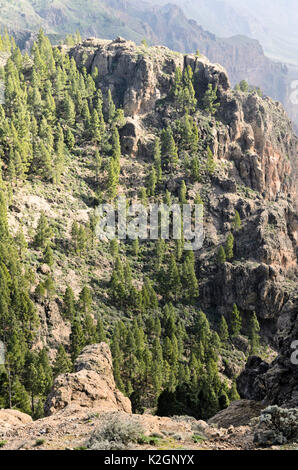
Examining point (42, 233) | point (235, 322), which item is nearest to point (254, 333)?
point (235, 322)

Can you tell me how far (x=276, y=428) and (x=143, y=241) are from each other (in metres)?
104

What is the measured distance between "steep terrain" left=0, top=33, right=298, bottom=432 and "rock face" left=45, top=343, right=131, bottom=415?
0.68 ft

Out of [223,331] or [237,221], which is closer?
[223,331]

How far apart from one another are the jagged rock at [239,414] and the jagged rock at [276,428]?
905 centimetres

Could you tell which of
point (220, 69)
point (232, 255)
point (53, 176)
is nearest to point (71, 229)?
point (53, 176)

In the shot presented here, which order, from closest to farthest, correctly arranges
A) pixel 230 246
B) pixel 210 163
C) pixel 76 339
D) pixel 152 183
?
pixel 76 339 → pixel 230 246 → pixel 152 183 → pixel 210 163

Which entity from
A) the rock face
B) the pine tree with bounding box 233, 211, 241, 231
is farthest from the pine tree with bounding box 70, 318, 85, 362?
the pine tree with bounding box 233, 211, 241, 231

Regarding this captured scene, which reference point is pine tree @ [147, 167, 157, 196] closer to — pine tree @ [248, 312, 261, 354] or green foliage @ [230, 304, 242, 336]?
green foliage @ [230, 304, 242, 336]

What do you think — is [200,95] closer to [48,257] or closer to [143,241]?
[143,241]

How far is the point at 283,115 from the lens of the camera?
189000mm

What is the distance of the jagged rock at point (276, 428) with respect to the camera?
21625 millimetres

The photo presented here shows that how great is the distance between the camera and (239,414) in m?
33.9

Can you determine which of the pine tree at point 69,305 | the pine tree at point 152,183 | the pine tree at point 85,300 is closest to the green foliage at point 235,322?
the pine tree at point 85,300

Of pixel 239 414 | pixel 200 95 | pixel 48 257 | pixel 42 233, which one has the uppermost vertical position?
pixel 200 95
